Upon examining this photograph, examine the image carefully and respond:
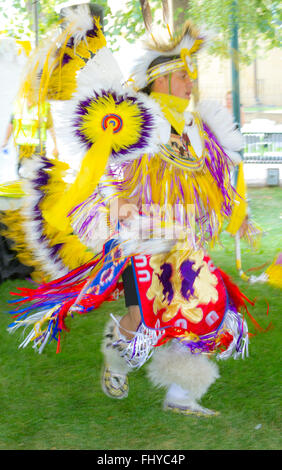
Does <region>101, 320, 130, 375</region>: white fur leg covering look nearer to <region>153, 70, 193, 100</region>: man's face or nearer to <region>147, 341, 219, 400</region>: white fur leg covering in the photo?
<region>147, 341, 219, 400</region>: white fur leg covering

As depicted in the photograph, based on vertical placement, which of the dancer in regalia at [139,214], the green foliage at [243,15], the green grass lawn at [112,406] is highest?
the green foliage at [243,15]

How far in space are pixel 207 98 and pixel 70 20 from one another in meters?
0.80

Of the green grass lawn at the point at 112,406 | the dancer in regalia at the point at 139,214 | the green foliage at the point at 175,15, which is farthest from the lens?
the green foliage at the point at 175,15

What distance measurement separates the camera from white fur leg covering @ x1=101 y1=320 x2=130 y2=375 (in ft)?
7.82

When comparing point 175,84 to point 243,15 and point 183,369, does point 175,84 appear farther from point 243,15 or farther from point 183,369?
point 243,15

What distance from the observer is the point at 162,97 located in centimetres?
229

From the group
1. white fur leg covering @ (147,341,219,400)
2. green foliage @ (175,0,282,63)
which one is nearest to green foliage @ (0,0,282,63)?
green foliage @ (175,0,282,63)

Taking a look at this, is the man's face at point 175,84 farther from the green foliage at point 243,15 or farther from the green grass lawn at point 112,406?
the green foliage at point 243,15

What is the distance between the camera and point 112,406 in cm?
252

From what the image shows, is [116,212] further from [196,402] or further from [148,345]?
[196,402]

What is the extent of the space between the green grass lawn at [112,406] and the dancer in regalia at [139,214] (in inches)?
4.7

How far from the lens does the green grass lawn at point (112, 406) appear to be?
2.22 meters

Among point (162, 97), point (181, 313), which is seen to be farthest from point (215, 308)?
point (162, 97)

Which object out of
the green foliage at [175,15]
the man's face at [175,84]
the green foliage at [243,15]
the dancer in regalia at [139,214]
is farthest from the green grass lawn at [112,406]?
the green foliage at [175,15]
